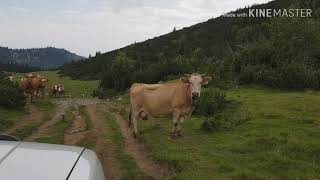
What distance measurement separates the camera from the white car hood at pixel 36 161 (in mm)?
2459

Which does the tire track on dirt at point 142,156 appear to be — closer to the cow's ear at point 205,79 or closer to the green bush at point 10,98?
Result: the cow's ear at point 205,79

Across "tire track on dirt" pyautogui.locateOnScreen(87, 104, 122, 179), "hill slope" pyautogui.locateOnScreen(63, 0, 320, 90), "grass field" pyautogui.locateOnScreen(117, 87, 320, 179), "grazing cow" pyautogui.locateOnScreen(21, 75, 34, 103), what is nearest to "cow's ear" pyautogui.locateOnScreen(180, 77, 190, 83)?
"grass field" pyautogui.locateOnScreen(117, 87, 320, 179)

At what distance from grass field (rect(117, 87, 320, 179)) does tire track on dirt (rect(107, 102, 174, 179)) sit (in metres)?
0.23

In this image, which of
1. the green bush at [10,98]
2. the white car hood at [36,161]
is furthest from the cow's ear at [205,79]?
the white car hood at [36,161]

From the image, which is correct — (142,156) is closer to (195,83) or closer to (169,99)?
(195,83)

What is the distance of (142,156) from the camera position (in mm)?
14172

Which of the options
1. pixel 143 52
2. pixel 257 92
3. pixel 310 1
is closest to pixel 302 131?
pixel 257 92

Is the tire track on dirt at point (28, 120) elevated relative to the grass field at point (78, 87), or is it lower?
elevated

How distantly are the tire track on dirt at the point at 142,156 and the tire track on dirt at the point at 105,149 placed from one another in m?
0.51

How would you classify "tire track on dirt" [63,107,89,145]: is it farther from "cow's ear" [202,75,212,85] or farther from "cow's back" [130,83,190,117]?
"cow's ear" [202,75,212,85]

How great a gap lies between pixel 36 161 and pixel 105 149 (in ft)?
40.4

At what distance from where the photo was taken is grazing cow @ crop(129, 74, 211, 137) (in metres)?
17.2

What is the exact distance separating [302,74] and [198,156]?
18.8 metres

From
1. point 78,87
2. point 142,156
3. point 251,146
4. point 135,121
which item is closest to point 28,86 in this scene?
point 135,121
